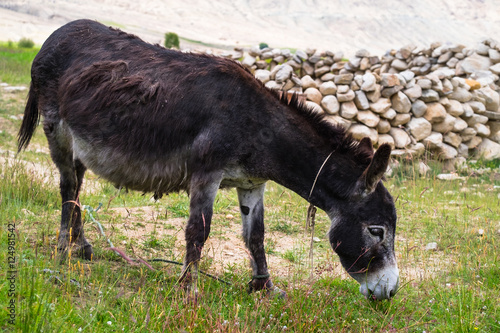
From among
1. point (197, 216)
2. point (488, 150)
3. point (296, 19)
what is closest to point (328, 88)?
point (488, 150)

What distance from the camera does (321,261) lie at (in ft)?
16.2

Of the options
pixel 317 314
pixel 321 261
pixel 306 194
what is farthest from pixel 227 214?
pixel 317 314

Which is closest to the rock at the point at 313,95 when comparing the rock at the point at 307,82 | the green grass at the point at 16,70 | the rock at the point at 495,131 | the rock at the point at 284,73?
the rock at the point at 307,82

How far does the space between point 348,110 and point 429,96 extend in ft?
6.72

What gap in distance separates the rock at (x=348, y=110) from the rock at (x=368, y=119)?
144mm

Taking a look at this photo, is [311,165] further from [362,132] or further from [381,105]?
[381,105]

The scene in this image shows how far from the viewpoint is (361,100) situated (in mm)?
10164

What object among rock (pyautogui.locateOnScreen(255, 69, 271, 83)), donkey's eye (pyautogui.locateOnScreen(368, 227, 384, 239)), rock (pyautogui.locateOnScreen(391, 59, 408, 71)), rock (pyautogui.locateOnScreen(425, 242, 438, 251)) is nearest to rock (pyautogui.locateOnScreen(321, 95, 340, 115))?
rock (pyautogui.locateOnScreen(255, 69, 271, 83))

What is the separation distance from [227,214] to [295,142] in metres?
2.85

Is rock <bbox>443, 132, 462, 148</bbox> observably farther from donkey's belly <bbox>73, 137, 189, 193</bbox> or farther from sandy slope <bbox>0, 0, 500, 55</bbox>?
sandy slope <bbox>0, 0, 500, 55</bbox>

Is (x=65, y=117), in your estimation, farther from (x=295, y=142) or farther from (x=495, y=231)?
(x=495, y=231)

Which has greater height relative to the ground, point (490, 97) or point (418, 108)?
point (490, 97)

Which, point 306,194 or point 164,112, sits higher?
point 164,112

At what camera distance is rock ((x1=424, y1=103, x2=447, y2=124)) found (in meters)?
10.7
